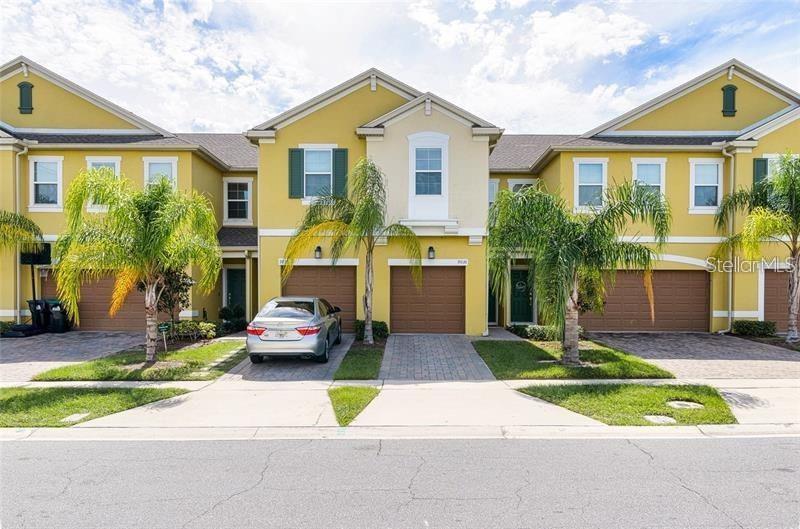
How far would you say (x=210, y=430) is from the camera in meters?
6.85

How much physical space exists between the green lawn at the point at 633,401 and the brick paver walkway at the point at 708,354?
6.22 ft

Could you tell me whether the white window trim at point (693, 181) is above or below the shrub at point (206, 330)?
above

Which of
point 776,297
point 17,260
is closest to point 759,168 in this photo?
point 776,297

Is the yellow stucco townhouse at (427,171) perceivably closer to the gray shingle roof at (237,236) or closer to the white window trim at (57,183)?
the white window trim at (57,183)

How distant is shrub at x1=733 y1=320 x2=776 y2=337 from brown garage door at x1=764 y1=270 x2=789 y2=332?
0.69m

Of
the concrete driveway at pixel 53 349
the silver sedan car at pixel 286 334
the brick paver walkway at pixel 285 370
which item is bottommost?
the concrete driveway at pixel 53 349

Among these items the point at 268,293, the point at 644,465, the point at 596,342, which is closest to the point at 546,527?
the point at 644,465

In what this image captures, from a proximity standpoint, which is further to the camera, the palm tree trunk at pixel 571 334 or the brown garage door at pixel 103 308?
the brown garage door at pixel 103 308

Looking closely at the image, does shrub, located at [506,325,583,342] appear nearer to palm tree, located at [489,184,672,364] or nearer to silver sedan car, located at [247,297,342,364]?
palm tree, located at [489,184,672,364]

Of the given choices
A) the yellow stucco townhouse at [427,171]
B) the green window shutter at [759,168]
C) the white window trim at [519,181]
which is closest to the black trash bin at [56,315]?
the yellow stucco townhouse at [427,171]

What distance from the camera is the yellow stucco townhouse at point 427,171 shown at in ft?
49.6

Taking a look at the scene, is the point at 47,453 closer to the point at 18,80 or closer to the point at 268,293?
the point at 268,293

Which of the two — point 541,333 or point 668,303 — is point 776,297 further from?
point 541,333

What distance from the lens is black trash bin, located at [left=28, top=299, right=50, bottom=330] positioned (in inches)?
608
